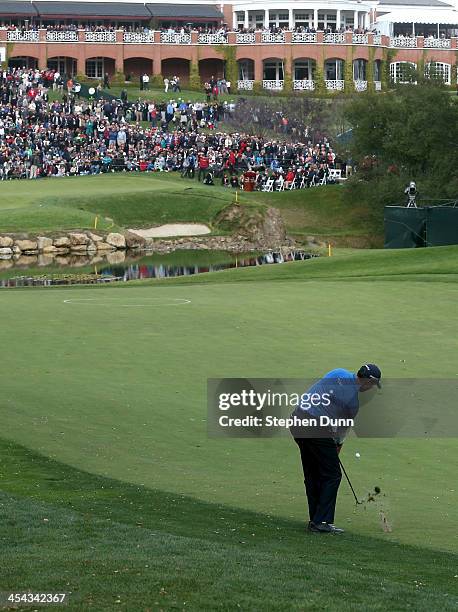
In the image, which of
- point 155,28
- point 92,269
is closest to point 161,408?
point 92,269

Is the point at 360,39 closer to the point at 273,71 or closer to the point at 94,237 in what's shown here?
the point at 273,71

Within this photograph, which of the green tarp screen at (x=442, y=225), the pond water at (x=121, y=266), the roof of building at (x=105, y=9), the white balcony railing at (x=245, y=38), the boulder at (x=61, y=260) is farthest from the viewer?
the roof of building at (x=105, y=9)

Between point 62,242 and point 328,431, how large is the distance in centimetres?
4441

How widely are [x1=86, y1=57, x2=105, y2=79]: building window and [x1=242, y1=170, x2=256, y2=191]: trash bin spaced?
41.2 m

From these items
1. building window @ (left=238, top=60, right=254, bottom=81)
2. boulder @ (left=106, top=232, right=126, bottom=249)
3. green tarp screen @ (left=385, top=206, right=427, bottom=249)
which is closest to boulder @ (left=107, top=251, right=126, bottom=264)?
boulder @ (left=106, top=232, right=126, bottom=249)

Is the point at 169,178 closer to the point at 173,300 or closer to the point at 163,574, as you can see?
the point at 173,300

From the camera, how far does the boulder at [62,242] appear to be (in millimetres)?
55562

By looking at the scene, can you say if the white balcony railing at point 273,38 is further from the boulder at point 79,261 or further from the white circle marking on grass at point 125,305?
the white circle marking on grass at point 125,305

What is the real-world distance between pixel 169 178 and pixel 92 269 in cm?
2043

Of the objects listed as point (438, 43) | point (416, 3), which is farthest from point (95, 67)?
point (416, 3)

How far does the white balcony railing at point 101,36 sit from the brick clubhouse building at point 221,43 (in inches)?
3.1

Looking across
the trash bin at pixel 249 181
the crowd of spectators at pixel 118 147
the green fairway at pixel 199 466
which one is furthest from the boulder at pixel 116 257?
the green fairway at pixel 199 466

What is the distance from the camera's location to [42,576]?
31.4 ft

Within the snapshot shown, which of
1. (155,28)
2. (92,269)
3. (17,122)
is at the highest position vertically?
(155,28)
